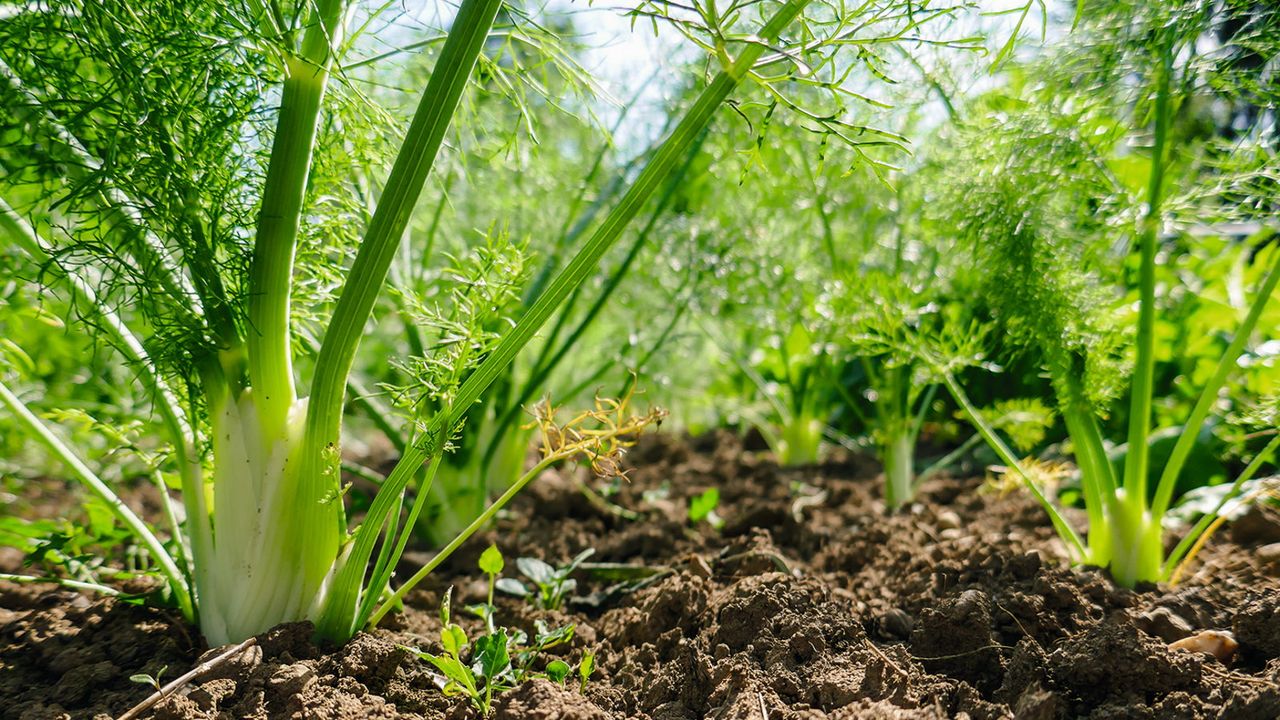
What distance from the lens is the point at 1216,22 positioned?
128 cm

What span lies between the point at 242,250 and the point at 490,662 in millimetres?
616

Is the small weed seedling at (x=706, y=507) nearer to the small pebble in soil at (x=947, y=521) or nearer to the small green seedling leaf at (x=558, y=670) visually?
the small pebble in soil at (x=947, y=521)

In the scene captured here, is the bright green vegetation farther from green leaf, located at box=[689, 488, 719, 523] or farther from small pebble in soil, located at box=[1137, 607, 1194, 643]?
small pebble in soil, located at box=[1137, 607, 1194, 643]

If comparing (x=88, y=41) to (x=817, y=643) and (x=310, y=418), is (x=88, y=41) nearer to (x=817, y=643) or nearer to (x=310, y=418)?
(x=310, y=418)

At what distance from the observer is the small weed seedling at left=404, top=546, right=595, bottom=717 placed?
3.33 ft

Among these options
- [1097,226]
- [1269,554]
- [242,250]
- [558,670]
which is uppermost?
[1097,226]

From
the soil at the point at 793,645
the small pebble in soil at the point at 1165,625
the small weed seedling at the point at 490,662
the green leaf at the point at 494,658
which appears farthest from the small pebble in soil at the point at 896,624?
the green leaf at the point at 494,658

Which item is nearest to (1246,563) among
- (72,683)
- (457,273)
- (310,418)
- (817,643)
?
(817,643)

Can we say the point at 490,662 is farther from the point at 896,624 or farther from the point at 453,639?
the point at 896,624

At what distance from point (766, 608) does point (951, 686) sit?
0.25 meters

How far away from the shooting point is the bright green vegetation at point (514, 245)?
1.04 meters

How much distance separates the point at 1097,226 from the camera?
4.75ft


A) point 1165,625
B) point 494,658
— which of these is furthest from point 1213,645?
point 494,658

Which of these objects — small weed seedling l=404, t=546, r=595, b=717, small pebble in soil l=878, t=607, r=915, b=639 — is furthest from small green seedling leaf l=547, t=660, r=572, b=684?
small pebble in soil l=878, t=607, r=915, b=639
